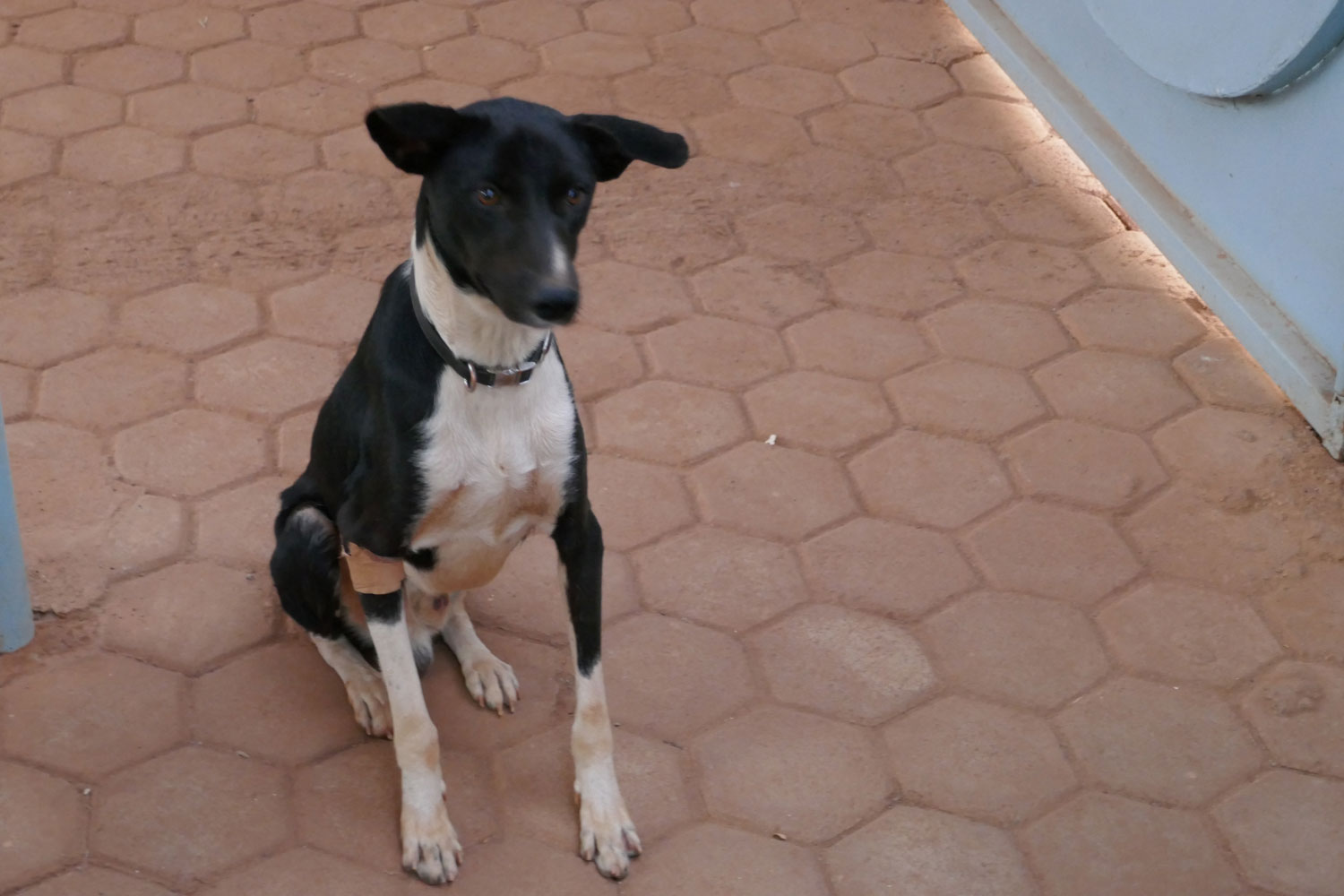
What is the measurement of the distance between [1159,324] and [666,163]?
2.46 m

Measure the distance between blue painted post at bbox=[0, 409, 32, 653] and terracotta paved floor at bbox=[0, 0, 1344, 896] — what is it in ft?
0.33

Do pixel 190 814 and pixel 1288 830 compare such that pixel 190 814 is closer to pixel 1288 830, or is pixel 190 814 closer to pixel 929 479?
pixel 929 479

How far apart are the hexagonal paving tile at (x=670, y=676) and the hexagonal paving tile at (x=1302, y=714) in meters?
1.13

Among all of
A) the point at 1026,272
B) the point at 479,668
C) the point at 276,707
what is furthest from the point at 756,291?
the point at 276,707

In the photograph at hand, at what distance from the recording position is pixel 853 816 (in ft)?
9.93

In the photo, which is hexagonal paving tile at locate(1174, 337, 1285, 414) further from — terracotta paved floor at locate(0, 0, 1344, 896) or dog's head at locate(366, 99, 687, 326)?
dog's head at locate(366, 99, 687, 326)

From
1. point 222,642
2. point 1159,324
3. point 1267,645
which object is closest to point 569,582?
point 222,642

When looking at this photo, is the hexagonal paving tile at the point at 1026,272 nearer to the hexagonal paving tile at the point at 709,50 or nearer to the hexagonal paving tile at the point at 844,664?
the hexagonal paving tile at the point at 709,50

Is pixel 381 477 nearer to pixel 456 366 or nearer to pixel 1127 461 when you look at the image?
pixel 456 366

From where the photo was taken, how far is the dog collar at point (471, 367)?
8.51 feet

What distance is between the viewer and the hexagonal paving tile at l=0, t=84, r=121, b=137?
5031 millimetres

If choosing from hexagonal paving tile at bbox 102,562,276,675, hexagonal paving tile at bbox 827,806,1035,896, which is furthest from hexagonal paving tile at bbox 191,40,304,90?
hexagonal paving tile at bbox 827,806,1035,896

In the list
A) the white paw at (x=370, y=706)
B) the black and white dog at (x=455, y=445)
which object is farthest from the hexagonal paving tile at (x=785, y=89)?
the white paw at (x=370, y=706)

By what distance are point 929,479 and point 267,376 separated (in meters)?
1.80
